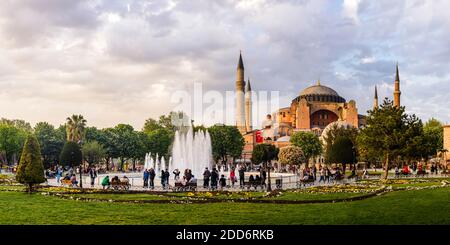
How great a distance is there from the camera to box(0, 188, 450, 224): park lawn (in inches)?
413

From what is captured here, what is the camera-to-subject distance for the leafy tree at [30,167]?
1766 cm

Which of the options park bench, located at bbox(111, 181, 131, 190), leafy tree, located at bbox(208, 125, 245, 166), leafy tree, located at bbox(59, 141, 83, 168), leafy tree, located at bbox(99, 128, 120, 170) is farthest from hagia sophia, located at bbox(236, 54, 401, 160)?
park bench, located at bbox(111, 181, 131, 190)

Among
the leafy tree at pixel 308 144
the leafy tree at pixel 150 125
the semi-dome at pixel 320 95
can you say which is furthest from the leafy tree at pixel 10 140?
the semi-dome at pixel 320 95

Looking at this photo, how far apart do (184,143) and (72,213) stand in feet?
67.3

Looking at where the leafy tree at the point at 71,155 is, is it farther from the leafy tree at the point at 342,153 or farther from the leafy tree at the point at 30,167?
the leafy tree at the point at 342,153

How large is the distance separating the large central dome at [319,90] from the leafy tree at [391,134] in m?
70.3

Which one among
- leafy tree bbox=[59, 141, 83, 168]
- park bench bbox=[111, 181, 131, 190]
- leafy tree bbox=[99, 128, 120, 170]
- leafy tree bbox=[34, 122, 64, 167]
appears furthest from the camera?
leafy tree bbox=[99, 128, 120, 170]

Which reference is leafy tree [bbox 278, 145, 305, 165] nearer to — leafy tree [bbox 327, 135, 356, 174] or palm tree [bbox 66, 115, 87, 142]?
leafy tree [bbox 327, 135, 356, 174]

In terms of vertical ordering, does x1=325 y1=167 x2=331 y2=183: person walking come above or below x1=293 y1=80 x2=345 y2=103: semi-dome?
below

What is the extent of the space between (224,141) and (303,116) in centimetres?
3511

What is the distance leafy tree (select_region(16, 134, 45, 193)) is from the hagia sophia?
2383 inches
